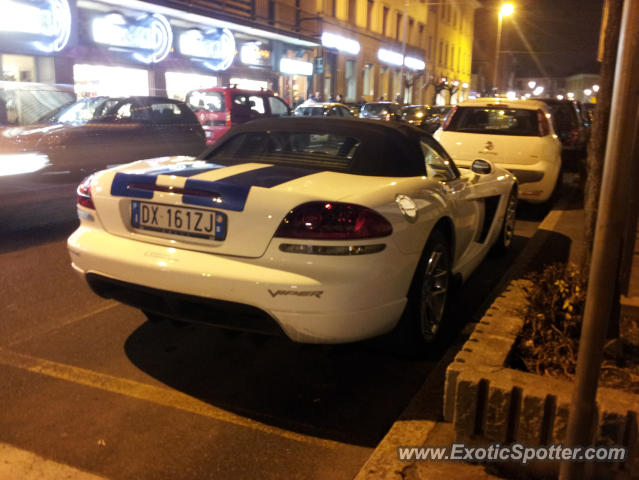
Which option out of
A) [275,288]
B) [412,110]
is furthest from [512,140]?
[412,110]

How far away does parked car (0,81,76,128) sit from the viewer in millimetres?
8988

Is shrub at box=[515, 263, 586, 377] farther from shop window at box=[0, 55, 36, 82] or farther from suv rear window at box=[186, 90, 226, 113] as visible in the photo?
shop window at box=[0, 55, 36, 82]

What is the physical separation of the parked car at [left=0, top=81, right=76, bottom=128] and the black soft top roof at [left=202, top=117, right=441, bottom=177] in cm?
589

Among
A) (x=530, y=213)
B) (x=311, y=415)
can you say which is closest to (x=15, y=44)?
(x=530, y=213)

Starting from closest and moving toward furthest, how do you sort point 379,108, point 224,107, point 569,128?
point 569,128, point 224,107, point 379,108

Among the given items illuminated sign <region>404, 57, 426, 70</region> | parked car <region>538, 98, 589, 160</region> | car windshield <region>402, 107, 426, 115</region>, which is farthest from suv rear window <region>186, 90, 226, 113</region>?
illuminated sign <region>404, 57, 426, 70</region>

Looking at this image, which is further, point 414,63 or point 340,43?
point 414,63

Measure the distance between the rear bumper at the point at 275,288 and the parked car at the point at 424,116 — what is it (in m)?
18.6

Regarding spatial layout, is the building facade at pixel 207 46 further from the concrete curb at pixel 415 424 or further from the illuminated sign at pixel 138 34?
the concrete curb at pixel 415 424

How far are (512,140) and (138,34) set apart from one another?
47.3 ft

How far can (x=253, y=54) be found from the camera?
25.7 meters

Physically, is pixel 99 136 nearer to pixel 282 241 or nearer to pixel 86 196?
pixel 86 196

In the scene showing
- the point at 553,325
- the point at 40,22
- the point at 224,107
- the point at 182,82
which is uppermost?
the point at 40,22

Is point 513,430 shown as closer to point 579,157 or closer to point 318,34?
point 579,157
